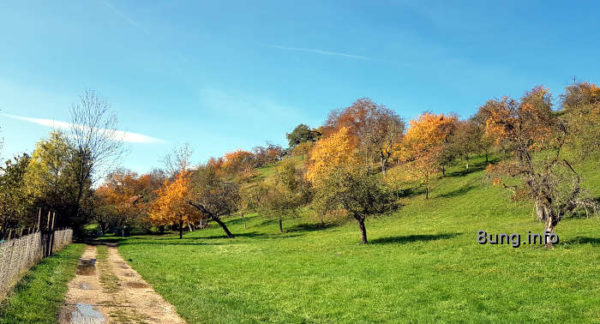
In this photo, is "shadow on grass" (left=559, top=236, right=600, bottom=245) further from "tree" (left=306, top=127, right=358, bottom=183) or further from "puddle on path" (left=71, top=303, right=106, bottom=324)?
"tree" (left=306, top=127, right=358, bottom=183)

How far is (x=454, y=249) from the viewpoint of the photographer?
2538cm

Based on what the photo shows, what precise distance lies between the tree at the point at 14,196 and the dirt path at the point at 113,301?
66.2 ft

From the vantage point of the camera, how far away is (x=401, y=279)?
18.5 meters

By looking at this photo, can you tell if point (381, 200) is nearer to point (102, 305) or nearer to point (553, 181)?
point (553, 181)

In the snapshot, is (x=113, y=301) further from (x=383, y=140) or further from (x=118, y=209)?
(x=118, y=209)

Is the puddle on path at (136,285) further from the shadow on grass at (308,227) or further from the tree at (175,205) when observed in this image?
the tree at (175,205)

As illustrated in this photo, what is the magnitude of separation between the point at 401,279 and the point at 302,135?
15383cm

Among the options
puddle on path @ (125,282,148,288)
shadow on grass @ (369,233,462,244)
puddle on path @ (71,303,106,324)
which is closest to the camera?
puddle on path @ (71,303,106,324)

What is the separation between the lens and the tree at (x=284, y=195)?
182 feet

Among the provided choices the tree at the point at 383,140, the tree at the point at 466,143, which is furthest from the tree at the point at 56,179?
the tree at the point at 466,143

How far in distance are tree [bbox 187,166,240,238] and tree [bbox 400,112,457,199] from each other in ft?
106

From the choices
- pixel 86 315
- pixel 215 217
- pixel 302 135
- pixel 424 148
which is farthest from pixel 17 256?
pixel 302 135

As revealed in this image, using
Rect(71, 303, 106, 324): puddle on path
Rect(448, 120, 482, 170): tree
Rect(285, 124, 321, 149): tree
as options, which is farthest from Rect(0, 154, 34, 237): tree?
Rect(285, 124, 321, 149): tree

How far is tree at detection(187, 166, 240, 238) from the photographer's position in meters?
57.4
